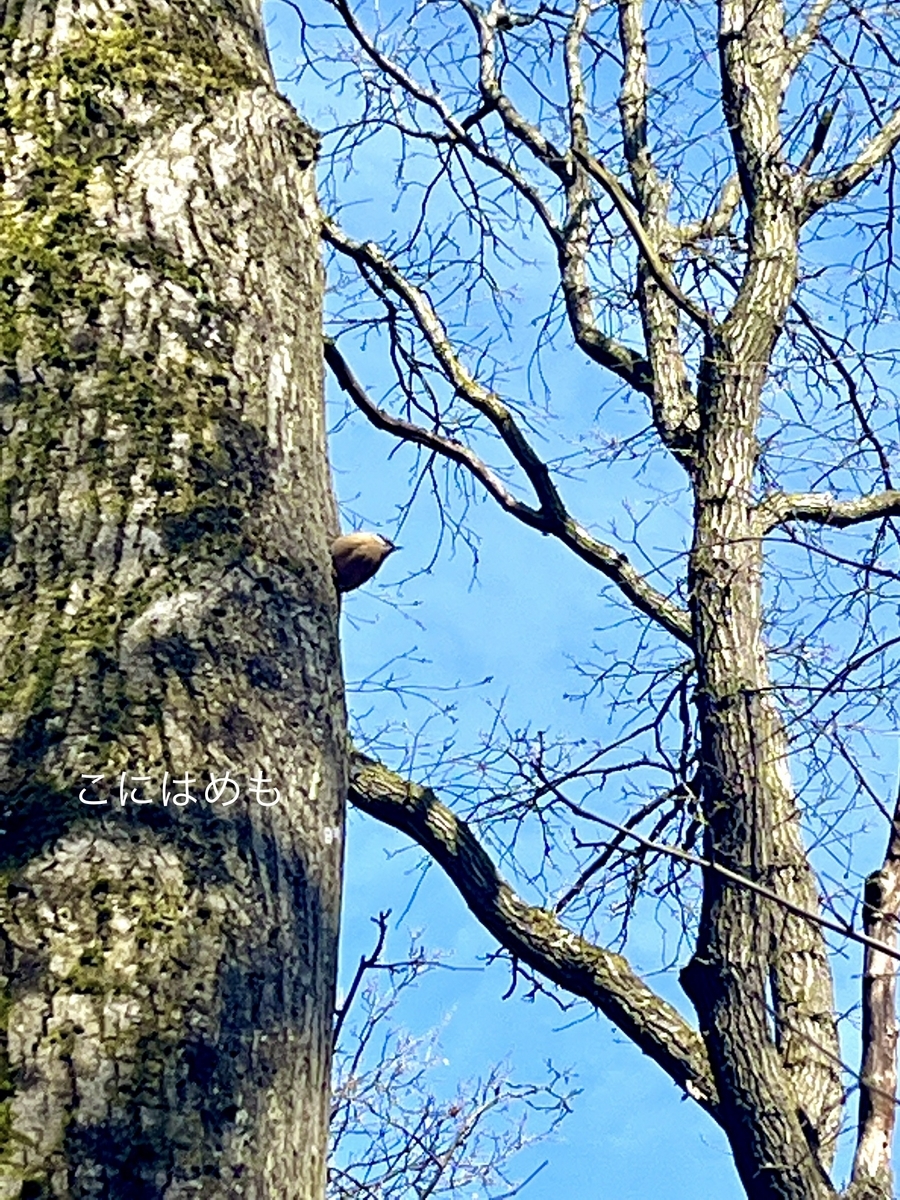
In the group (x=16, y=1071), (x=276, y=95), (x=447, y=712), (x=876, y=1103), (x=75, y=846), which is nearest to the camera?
(x=16, y=1071)

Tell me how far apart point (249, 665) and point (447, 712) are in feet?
10.1

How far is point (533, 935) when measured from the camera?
163 inches

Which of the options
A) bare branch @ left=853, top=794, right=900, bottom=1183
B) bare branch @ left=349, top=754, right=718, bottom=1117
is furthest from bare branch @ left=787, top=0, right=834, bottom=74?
bare branch @ left=853, top=794, right=900, bottom=1183

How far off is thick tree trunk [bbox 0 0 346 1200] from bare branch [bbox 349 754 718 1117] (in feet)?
8.75

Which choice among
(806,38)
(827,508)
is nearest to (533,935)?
(827,508)

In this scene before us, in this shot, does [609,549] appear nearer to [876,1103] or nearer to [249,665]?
[876,1103]

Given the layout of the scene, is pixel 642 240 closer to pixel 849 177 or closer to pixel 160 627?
pixel 849 177

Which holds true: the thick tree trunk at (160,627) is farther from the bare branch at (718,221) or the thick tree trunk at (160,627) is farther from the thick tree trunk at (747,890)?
the bare branch at (718,221)

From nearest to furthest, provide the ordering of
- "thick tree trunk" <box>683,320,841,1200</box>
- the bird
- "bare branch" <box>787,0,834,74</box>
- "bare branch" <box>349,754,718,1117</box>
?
1. the bird
2. "thick tree trunk" <box>683,320,841,1200</box>
3. "bare branch" <box>349,754,718,1117</box>
4. "bare branch" <box>787,0,834,74</box>

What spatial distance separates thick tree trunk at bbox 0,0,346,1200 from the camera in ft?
3.59

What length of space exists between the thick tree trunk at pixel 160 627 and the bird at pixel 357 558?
8.9 inches

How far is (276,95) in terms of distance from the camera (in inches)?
71.9

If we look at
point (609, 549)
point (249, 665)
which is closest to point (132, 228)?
point (249, 665)

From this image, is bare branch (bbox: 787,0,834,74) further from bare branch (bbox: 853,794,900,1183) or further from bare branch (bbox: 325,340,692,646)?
bare branch (bbox: 853,794,900,1183)
